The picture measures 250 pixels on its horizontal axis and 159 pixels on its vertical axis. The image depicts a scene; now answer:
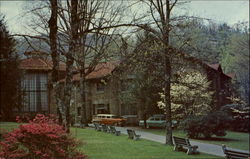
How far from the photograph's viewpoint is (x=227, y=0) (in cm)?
1764

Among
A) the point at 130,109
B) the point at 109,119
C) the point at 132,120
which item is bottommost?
the point at 132,120

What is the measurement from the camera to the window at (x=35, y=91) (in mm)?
21109

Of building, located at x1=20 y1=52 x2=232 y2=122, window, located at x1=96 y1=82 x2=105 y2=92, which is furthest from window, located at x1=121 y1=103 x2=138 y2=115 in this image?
window, located at x1=96 y1=82 x2=105 y2=92

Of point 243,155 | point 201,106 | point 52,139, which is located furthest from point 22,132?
point 201,106

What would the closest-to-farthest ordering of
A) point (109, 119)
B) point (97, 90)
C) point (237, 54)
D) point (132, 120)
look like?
point (109, 119) < point (132, 120) < point (97, 90) < point (237, 54)

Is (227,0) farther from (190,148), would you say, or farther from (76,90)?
(76,90)

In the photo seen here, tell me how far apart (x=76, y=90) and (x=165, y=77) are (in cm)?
1275

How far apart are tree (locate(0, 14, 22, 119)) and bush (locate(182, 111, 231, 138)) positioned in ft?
39.0

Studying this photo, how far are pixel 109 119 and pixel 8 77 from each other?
1301cm

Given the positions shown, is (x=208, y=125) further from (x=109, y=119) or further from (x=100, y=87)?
(x=100, y=87)

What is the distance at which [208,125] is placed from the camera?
2356 centimetres

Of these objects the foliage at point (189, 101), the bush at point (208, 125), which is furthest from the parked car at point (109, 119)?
the bush at point (208, 125)

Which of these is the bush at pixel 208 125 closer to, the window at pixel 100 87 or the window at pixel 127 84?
the window at pixel 127 84

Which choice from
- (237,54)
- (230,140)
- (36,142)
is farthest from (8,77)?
(237,54)
